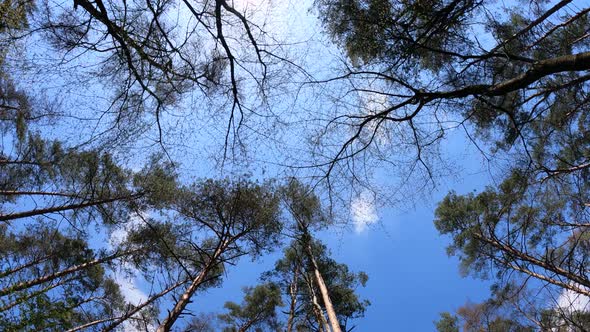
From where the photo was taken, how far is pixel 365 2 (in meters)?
4.43

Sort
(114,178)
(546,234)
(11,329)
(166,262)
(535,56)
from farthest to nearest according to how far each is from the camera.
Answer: (166,262), (546,234), (114,178), (535,56), (11,329)

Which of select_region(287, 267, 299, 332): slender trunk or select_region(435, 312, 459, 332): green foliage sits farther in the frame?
select_region(435, 312, 459, 332): green foliage

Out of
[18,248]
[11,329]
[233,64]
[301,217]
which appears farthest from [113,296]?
[233,64]

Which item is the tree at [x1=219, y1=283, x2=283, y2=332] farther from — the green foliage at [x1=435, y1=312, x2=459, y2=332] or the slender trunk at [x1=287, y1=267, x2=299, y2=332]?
the green foliage at [x1=435, y1=312, x2=459, y2=332]

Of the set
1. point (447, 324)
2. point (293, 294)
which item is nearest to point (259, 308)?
point (293, 294)

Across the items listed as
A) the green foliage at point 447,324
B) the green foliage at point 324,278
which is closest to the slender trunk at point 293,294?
the green foliage at point 324,278

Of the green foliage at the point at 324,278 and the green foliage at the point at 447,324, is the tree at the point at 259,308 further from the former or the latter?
the green foliage at the point at 447,324

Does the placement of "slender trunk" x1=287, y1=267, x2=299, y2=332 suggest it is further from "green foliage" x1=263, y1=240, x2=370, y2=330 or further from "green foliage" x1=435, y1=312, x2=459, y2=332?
"green foliage" x1=435, y1=312, x2=459, y2=332

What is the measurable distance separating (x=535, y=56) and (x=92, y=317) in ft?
34.2

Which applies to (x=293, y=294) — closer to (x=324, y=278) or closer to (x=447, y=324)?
(x=324, y=278)

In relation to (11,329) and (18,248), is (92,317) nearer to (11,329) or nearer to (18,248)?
(18,248)

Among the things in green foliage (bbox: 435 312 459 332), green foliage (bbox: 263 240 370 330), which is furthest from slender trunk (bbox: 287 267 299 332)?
green foliage (bbox: 435 312 459 332)

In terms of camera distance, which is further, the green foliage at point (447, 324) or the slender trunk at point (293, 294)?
the green foliage at point (447, 324)

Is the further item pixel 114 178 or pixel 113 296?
pixel 113 296
